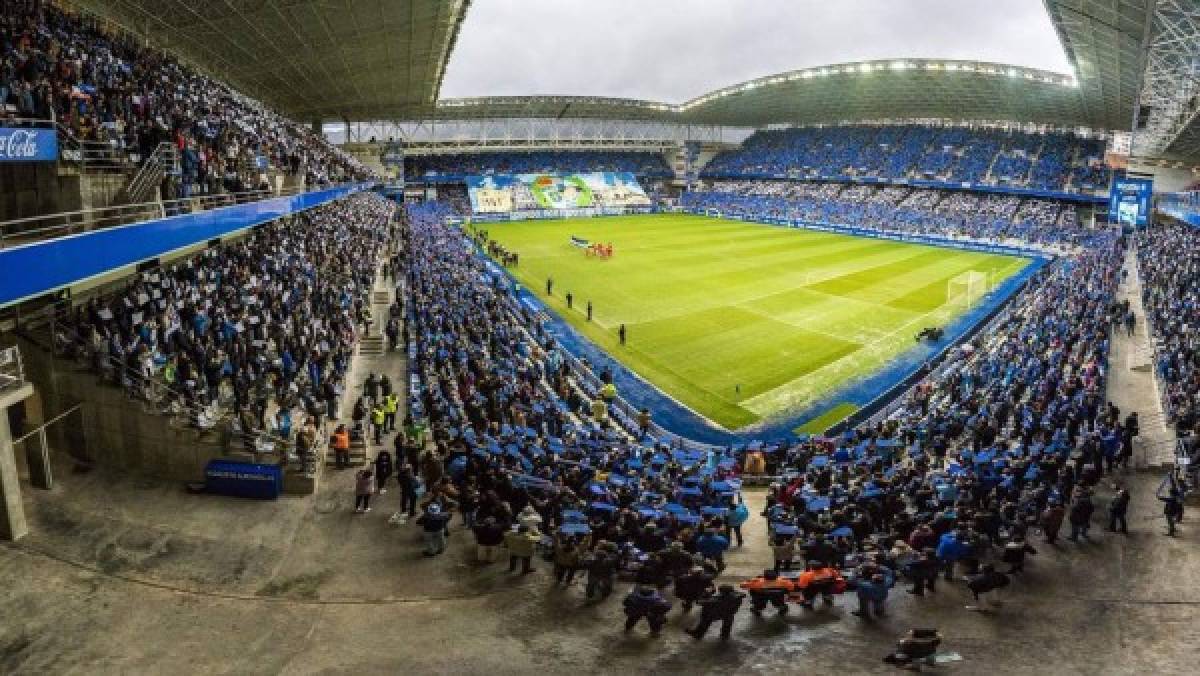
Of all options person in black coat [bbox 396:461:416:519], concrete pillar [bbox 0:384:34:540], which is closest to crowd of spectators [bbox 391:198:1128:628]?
person in black coat [bbox 396:461:416:519]

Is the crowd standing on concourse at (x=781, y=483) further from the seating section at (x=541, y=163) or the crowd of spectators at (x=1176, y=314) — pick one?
the seating section at (x=541, y=163)

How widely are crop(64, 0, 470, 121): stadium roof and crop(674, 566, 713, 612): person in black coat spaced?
96.3ft

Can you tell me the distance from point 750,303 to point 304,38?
26.1 meters

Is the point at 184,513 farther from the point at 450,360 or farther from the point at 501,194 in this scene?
the point at 501,194

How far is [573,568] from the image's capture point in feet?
34.4

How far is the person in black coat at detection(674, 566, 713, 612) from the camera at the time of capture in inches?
366

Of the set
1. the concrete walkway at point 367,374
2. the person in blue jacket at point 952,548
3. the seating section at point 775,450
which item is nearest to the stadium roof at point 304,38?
the concrete walkway at point 367,374

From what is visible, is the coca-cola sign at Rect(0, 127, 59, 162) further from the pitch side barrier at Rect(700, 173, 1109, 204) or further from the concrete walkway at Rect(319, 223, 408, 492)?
the pitch side barrier at Rect(700, 173, 1109, 204)

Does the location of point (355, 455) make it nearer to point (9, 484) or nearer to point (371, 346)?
point (9, 484)

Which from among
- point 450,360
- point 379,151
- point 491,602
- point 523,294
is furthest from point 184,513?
point 379,151

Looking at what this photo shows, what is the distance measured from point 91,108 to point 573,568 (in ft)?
44.9

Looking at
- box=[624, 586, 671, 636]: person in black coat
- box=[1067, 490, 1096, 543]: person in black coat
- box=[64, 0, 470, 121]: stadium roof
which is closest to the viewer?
box=[624, 586, 671, 636]: person in black coat

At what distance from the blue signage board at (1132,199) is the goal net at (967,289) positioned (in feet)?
45.1

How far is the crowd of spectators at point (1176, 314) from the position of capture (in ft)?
55.7
